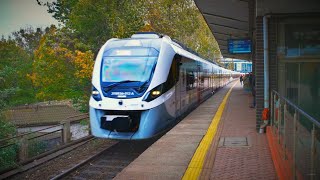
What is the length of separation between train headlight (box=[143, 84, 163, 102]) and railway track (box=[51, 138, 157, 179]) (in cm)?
211

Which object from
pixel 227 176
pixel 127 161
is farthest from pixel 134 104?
pixel 227 176

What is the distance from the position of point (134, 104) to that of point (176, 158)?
116 inches

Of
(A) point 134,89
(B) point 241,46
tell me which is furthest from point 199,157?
(B) point 241,46

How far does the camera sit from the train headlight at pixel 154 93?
10.6 meters

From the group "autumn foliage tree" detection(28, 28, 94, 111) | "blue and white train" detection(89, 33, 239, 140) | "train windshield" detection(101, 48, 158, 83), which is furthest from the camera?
"autumn foliage tree" detection(28, 28, 94, 111)

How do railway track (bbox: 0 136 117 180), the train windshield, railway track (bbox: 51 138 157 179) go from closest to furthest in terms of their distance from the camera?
1. railway track (bbox: 51 138 157 179)
2. railway track (bbox: 0 136 117 180)
3. the train windshield

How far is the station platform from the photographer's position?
265 inches

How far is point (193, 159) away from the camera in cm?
776

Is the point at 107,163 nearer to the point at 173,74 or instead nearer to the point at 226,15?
the point at 173,74

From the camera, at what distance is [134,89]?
10.8 metres

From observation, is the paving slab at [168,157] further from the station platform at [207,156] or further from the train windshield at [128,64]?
the train windshield at [128,64]

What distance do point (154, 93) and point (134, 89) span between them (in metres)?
0.59

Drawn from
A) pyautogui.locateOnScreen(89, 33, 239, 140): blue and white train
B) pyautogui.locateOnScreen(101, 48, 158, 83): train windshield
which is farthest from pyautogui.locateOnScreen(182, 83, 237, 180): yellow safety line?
pyautogui.locateOnScreen(101, 48, 158, 83): train windshield

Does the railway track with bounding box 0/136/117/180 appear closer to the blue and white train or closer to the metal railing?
the blue and white train
